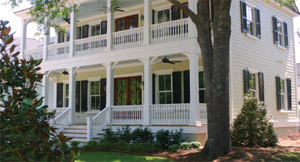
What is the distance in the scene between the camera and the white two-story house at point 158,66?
13203mm

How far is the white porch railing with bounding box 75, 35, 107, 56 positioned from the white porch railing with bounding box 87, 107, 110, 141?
3209mm

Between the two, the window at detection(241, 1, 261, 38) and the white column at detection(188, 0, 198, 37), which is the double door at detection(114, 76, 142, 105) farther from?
the window at detection(241, 1, 261, 38)

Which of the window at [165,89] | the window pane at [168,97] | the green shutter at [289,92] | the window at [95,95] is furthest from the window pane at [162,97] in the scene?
the green shutter at [289,92]

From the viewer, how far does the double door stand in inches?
696

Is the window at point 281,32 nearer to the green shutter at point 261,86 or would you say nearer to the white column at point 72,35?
the green shutter at point 261,86

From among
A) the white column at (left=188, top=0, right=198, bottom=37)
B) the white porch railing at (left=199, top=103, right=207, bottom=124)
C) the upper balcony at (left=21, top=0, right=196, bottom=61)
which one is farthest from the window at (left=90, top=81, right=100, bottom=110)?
the white column at (left=188, top=0, right=198, bottom=37)

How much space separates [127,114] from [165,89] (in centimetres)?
304

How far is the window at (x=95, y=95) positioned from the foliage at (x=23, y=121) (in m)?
16.2

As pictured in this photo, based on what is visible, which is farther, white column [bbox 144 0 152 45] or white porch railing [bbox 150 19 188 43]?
white column [bbox 144 0 152 45]

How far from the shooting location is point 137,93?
58.0ft

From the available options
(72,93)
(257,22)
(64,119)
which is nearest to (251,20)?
(257,22)

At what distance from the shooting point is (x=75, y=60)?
53.6ft

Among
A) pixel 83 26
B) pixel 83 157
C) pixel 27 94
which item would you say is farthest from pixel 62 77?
pixel 27 94

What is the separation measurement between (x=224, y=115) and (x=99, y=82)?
38.9 ft
